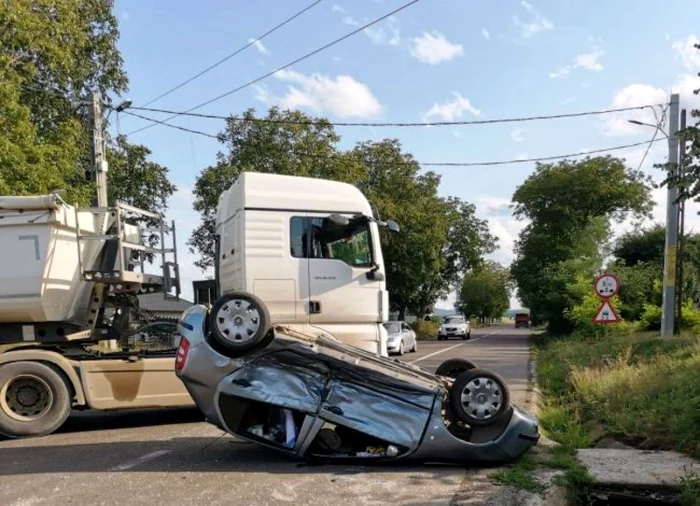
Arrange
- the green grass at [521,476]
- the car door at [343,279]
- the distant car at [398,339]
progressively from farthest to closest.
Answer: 1. the distant car at [398,339]
2. the car door at [343,279]
3. the green grass at [521,476]

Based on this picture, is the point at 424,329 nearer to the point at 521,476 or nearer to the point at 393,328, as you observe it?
the point at 393,328

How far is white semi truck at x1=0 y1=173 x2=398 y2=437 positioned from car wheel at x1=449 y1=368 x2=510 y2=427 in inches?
111

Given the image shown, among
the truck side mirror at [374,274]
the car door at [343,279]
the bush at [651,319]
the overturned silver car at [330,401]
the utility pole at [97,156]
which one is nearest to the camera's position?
the overturned silver car at [330,401]

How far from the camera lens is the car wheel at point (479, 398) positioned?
6.08 metres

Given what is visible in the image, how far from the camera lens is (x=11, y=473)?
5969mm

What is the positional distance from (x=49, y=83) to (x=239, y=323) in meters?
16.4

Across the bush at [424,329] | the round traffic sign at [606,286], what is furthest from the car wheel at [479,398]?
the bush at [424,329]

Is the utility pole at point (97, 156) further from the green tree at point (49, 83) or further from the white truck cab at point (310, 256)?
the white truck cab at point (310, 256)

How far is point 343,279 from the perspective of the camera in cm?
881

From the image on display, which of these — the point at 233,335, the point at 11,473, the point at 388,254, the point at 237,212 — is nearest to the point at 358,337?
the point at 237,212

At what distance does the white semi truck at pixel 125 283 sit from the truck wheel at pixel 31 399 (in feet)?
0.04

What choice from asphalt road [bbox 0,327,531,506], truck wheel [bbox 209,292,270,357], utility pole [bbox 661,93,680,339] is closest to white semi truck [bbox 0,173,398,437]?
asphalt road [bbox 0,327,531,506]

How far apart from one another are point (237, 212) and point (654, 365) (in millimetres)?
7696

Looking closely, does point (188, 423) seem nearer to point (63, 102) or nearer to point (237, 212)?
point (237, 212)
